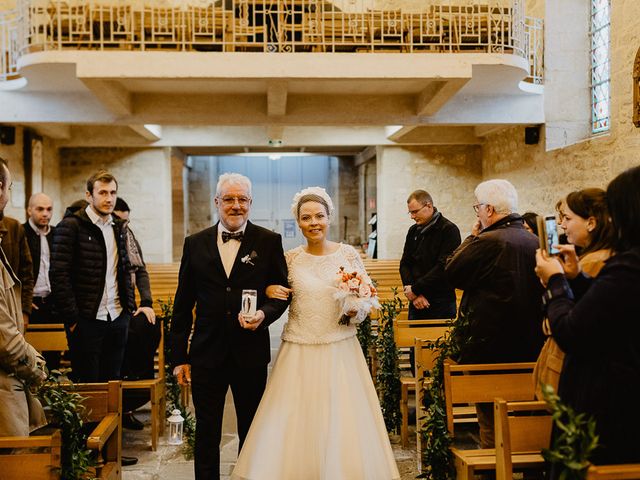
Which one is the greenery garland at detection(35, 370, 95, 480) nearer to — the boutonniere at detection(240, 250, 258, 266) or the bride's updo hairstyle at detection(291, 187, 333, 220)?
the boutonniere at detection(240, 250, 258, 266)

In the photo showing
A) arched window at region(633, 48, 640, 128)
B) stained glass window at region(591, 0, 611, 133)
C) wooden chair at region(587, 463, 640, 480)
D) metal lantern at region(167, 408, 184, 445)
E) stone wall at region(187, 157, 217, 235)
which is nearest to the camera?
wooden chair at region(587, 463, 640, 480)

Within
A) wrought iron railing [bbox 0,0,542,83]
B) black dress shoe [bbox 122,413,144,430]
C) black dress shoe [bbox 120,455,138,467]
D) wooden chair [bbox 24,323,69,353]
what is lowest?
black dress shoe [bbox 120,455,138,467]

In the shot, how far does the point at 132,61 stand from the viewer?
7137 millimetres

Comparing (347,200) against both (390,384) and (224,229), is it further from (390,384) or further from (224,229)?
(224,229)

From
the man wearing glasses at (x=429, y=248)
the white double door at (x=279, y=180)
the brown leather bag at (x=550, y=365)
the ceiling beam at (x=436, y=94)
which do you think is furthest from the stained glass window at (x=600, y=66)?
the white double door at (x=279, y=180)

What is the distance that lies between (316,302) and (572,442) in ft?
5.11

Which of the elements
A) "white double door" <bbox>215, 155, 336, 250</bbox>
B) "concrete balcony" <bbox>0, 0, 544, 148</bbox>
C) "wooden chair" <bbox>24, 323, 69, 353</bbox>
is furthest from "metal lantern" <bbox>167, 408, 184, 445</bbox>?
"white double door" <bbox>215, 155, 336, 250</bbox>

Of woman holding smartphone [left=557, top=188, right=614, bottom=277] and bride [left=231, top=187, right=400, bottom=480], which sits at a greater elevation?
woman holding smartphone [left=557, top=188, right=614, bottom=277]

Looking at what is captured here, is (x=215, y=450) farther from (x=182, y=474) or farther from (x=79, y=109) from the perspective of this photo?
(x=79, y=109)

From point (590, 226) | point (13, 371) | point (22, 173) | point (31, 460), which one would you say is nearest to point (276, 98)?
point (22, 173)

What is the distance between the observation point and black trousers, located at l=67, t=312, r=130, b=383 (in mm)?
3795

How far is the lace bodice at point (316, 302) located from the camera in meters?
3.17

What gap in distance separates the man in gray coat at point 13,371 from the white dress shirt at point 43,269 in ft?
8.35

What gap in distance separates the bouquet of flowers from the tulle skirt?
0.21 meters
